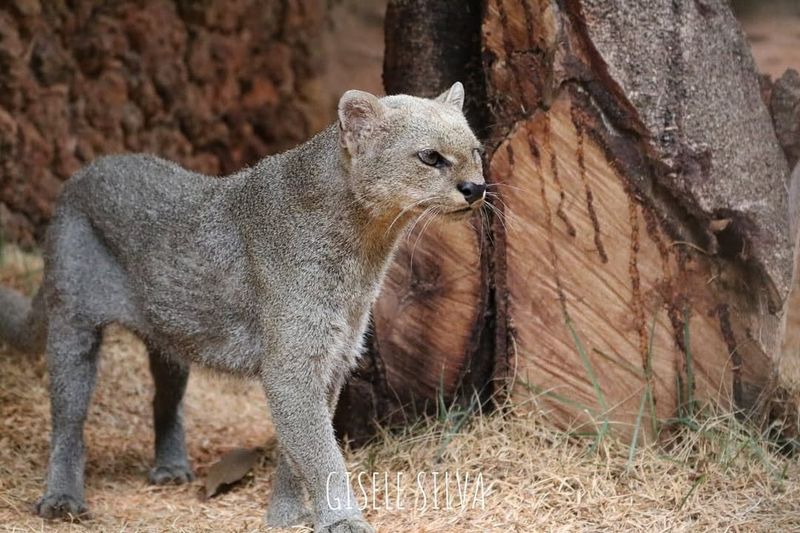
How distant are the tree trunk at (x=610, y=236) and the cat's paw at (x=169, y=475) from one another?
4.46 feet

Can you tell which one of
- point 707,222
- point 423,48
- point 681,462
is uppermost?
point 423,48

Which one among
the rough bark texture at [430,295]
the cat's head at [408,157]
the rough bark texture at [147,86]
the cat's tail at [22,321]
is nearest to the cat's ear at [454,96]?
the cat's head at [408,157]

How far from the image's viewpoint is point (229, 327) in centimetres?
517

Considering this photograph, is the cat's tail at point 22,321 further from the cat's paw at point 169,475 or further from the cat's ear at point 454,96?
the cat's ear at point 454,96

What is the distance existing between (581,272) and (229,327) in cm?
183

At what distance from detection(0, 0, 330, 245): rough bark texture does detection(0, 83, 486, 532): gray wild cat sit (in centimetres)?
268

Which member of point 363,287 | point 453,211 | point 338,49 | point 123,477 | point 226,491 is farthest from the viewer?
point 338,49

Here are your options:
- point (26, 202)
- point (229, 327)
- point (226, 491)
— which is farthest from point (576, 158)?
point (26, 202)

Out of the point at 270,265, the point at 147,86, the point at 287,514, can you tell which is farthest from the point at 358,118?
the point at 147,86

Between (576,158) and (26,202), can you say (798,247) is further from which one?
(26,202)

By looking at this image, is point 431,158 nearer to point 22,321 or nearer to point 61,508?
point 61,508

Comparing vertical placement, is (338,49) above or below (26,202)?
above

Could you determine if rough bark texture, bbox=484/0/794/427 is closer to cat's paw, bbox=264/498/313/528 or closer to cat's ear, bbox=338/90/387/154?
cat's ear, bbox=338/90/387/154

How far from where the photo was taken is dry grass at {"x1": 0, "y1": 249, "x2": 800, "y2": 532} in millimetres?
4762
